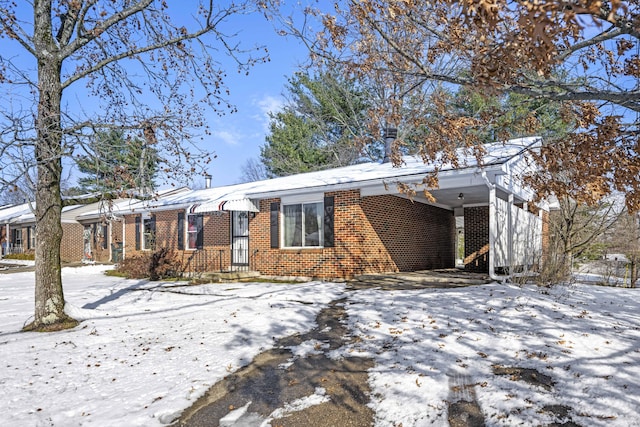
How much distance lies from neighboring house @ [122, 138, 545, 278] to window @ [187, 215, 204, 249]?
1.6 inches

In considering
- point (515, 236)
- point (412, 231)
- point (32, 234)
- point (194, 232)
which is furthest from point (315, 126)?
point (32, 234)

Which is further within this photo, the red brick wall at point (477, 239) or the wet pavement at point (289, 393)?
the red brick wall at point (477, 239)

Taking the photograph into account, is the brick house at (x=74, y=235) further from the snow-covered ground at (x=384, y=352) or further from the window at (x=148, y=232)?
the snow-covered ground at (x=384, y=352)

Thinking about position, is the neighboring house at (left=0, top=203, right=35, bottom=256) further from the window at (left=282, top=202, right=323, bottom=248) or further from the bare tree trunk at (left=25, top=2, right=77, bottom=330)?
the bare tree trunk at (left=25, top=2, right=77, bottom=330)

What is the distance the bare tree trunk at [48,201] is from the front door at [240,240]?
8.24 meters

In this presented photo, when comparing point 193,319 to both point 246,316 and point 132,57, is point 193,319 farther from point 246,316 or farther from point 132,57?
point 132,57

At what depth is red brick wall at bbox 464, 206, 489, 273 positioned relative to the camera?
Answer: 1552cm

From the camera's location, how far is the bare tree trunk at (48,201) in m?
7.07

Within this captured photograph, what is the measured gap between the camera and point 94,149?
6.75m

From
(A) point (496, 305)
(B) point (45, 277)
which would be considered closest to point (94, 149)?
(B) point (45, 277)

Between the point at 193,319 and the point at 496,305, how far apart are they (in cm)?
559

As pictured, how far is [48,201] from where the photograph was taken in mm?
7188

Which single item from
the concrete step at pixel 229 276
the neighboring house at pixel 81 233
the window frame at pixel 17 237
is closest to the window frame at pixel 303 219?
the concrete step at pixel 229 276

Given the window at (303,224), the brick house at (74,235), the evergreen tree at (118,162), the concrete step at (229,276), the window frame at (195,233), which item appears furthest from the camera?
the brick house at (74,235)
